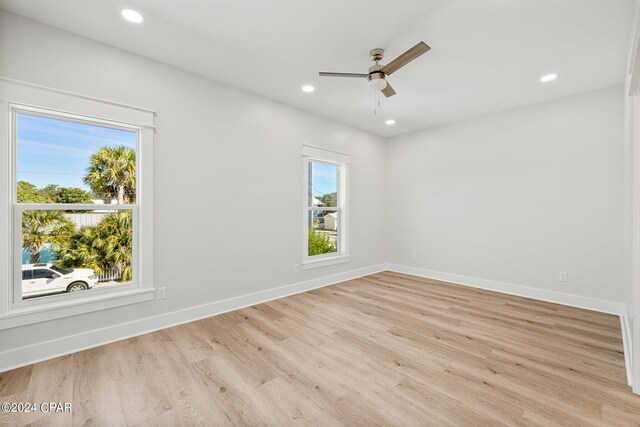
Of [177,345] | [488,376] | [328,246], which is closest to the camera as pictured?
[488,376]

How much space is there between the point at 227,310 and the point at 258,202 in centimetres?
143

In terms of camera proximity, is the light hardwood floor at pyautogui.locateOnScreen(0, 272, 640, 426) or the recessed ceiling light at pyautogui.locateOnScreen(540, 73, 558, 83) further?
the recessed ceiling light at pyautogui.locateOnScreen(540, 73, 558, 83)

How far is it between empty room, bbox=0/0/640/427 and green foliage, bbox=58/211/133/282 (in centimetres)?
2

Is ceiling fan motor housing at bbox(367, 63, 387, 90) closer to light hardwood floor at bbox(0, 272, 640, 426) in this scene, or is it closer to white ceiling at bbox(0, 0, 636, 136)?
white ceiling at bbox(0, 0, 636, 136)

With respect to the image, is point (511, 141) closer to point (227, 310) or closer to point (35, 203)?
point (227, 310)

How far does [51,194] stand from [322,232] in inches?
138

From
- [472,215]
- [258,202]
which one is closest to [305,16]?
[258,202]

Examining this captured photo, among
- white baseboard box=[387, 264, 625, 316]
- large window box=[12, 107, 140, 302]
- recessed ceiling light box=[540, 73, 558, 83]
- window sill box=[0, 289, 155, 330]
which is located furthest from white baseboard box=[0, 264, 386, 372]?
recessed ceiling light box=[540, 73, 558, 83]

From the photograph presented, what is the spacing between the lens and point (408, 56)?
2.32 metres

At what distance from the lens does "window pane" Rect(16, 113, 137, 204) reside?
2334mm

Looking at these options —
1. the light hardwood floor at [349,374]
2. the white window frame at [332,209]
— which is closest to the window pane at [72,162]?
the light hardwood floor at [349,374]

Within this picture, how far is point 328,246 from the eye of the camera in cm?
499

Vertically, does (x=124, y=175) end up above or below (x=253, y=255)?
above

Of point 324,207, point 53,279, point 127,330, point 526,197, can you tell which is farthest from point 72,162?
point 526,197
